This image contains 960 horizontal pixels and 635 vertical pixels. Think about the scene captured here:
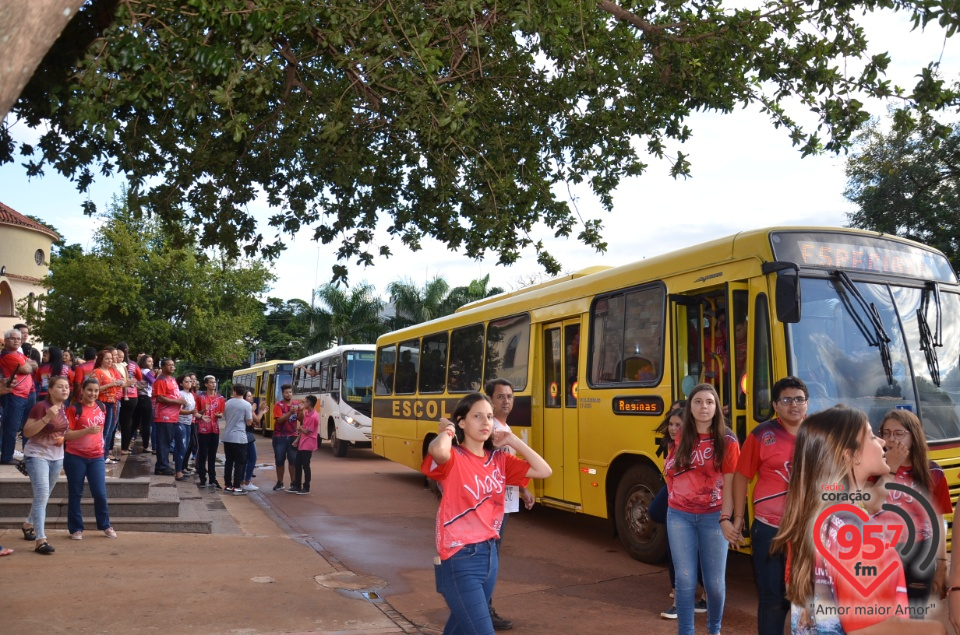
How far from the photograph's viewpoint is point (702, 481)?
538cm

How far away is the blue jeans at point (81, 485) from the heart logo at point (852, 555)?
778 cm

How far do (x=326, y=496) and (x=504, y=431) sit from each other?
33.7 ft

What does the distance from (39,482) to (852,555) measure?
7820 millimetres

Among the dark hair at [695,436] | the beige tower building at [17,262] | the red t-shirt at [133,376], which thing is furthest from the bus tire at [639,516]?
the beige tower building at [17,262]

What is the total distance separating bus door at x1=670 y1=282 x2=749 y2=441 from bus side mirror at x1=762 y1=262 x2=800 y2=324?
2.19 feet

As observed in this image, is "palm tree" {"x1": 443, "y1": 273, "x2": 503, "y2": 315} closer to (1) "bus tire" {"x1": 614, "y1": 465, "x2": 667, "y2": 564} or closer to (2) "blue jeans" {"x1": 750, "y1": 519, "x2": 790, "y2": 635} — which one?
(1) "bus tire" {"x1": 614, "y1": 465, "x2": 667, "y2": 564}

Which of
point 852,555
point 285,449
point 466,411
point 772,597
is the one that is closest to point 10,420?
point 285,449

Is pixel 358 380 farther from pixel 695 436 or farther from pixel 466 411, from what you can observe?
pixel 466 411

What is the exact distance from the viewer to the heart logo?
2.59 m

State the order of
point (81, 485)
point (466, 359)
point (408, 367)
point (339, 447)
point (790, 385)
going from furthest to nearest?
1. point (339, 447)
2. point (408, 367)
3. point (466, 359)
4. point (81, 485)
5. point (790, 385)

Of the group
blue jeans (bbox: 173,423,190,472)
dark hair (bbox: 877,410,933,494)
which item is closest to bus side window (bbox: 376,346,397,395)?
blue jeans (bbox: 173,423,190,472)

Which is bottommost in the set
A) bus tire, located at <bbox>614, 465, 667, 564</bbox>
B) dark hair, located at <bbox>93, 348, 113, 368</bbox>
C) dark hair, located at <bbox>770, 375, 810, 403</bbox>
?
bus tire, located at <bbox>614, 465, 667, 564</bbox>

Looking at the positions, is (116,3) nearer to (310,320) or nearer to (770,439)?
(770,439)

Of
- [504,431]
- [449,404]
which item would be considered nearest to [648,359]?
[504,431]
